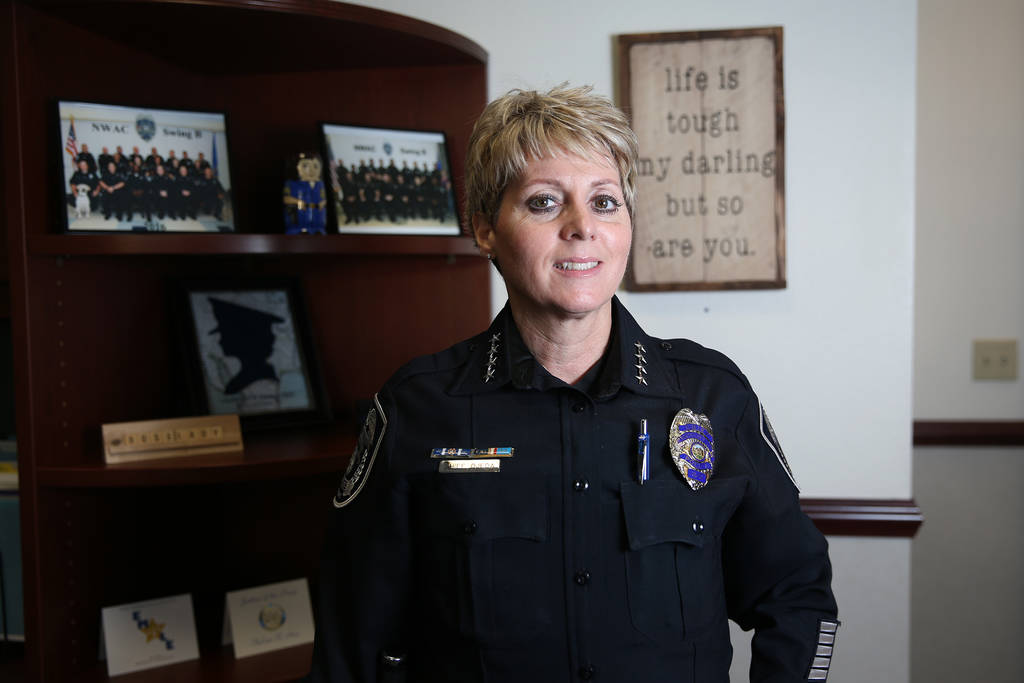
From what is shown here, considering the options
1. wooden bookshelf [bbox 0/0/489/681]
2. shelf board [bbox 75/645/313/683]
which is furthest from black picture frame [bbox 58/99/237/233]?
shelf board [bbox 75/645/313/683]

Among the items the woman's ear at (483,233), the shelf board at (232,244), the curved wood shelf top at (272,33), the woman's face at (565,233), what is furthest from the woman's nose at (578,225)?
the curved wood shelf top at (272,33)

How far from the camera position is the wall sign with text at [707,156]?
1947mm

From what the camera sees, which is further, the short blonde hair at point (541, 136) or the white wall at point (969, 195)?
the white wall at point (969, 195)

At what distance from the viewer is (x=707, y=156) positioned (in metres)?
1.97

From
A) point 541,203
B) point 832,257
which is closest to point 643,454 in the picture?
point 541,203

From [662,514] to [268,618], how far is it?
114 centimetres

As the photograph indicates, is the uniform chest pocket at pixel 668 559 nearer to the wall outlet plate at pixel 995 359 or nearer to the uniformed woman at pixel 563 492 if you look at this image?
the uniformed woman at pixel 563 492

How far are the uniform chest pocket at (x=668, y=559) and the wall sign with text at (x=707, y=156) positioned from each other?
91 centimetres

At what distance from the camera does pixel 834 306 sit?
1965mm

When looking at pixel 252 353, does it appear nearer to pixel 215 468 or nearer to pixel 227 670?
pixel 215 468

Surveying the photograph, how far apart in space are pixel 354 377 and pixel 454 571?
108 cm

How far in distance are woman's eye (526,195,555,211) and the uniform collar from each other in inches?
6.5

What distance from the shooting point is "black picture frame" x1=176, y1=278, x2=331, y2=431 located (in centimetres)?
→ 201

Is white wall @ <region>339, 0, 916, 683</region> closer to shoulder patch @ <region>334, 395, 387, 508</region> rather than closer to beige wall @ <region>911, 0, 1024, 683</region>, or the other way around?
beige wall @ <region>911, 0, 1024, 683</region>
